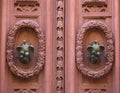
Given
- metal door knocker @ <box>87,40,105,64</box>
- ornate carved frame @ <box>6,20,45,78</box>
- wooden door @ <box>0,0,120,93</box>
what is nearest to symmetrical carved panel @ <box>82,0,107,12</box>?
wooden door @ <box>0,0,120,93</box>

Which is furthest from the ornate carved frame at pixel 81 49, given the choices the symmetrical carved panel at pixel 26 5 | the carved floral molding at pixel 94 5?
the symmetrical carved panel at pixel 26 5

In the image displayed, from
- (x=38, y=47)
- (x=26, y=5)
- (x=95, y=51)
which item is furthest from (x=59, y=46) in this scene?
(x=26, y=5)

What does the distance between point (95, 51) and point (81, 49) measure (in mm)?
99

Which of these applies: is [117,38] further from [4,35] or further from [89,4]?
[4,35]

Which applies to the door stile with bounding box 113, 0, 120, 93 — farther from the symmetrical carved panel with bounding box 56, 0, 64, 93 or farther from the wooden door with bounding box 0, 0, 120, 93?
the symmetrical carved panel with bounding box 56, 0, 64, 93

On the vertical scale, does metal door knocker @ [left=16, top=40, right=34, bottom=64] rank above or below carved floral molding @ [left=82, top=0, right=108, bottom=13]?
below

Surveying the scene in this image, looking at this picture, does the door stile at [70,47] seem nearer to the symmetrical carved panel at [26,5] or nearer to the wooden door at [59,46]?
the wooden door at [59,46]

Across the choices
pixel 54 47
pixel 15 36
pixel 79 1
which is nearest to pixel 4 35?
pixel 15 36

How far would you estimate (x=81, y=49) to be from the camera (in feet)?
10.5

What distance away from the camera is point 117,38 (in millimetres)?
3176

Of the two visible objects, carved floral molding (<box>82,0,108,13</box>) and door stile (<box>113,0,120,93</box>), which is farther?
carved floral molding (<box>82,0,108,13</box>)

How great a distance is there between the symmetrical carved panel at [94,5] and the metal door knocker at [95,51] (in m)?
0.24

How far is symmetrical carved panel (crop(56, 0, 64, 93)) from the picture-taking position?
3164 millimetres

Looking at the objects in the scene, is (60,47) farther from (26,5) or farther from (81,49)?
(26,5)
